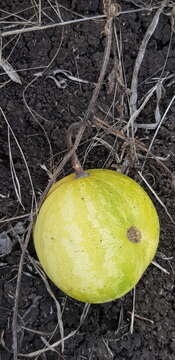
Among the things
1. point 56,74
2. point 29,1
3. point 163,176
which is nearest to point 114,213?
point 163,176

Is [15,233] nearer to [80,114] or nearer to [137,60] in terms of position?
[80,114]

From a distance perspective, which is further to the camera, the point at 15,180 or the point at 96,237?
the point at 15,180

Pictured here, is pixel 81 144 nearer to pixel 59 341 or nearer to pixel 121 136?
pixel 121 136

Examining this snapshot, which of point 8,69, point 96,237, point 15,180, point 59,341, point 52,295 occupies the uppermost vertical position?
point 8,69

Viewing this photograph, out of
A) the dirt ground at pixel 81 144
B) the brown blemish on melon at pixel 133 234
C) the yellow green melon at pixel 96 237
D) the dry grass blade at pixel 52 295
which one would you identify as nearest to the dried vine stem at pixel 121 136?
the dirt ground at pixel 81 144

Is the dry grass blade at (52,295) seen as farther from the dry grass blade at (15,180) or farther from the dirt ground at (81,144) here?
the dry grass blade at (15,180)

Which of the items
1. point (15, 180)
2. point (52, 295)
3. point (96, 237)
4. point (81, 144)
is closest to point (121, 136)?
point (81, 144)
